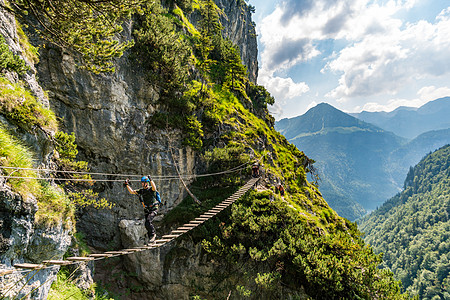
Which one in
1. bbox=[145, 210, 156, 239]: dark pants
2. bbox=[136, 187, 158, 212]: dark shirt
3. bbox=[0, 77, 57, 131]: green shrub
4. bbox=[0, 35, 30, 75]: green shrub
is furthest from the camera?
bbox=[136, 187, 158, 212]: dark shirt

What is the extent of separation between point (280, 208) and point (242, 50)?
59.1 m

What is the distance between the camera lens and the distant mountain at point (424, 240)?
269 ft

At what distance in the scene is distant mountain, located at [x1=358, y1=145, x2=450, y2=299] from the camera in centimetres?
8212

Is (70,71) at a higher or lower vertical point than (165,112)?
higher

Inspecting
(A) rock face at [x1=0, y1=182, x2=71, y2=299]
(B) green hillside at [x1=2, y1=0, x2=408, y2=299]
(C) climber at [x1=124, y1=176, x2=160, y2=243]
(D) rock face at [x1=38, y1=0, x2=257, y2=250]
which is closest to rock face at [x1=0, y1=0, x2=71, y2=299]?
(A) rock face at [x1=0, y1=182, x2=71, y2=299]

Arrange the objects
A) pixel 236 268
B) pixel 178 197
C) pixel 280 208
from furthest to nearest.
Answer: pixel 178 197 → pixel 280 208 → pixel 236 268

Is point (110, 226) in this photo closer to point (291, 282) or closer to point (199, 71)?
point (291, 282)

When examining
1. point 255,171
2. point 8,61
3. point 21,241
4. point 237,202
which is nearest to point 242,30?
point 255,171

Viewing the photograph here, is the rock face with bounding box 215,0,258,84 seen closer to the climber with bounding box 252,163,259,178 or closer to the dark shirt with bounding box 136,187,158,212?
the climber with bounding box 252,163,259,178

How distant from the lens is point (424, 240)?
107 m

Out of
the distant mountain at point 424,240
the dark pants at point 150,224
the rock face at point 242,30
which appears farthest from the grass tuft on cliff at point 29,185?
the distant mountain at point 424,240

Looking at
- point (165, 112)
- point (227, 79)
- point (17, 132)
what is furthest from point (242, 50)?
point (17, 132)

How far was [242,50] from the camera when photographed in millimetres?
63594

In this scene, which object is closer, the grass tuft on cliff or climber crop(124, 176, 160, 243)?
the grass tuft on cliff
